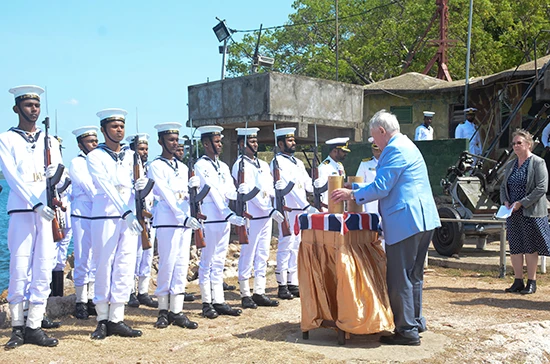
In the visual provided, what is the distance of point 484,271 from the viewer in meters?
10.7

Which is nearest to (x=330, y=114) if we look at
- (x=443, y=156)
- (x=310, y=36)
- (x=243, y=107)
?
(x=243, y=107)

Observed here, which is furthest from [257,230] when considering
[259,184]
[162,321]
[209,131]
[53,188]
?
[53,188]

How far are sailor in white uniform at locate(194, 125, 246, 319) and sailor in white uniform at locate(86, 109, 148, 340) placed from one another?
1.16 meters

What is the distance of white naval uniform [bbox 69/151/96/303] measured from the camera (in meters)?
8.01

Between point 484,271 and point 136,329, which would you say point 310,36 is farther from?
point 136,329

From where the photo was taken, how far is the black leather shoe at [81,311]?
25.7 ft

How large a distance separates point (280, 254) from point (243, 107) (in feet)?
16.7

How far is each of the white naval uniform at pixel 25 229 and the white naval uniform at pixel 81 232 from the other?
137cm

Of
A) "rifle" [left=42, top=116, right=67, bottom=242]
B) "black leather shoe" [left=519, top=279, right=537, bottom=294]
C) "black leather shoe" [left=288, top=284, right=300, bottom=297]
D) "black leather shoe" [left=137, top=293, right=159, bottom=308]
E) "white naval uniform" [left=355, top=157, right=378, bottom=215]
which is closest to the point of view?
"rifle" [left=42, top=116, right=67, bottom=242]

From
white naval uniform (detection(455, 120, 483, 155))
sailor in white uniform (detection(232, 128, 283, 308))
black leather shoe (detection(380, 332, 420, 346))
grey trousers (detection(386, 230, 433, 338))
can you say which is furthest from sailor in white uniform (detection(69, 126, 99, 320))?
white naval uniform (detection(455, 120, 483, 155))

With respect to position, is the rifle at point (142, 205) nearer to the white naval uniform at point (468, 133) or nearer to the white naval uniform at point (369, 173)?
the white naval uniform at point (369, 173)

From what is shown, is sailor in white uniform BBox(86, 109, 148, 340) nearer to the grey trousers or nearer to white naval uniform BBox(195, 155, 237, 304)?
white naval uniform BBox(195, 155, 237, 304)

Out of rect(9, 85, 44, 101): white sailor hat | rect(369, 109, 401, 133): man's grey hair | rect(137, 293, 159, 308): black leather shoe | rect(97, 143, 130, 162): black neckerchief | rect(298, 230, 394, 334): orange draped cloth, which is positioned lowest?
rect(137, 293, 159, 308): black leather shoe

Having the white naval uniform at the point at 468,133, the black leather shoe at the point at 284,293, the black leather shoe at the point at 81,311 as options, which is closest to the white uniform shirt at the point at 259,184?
the black leather shoe at the point at 284,293
